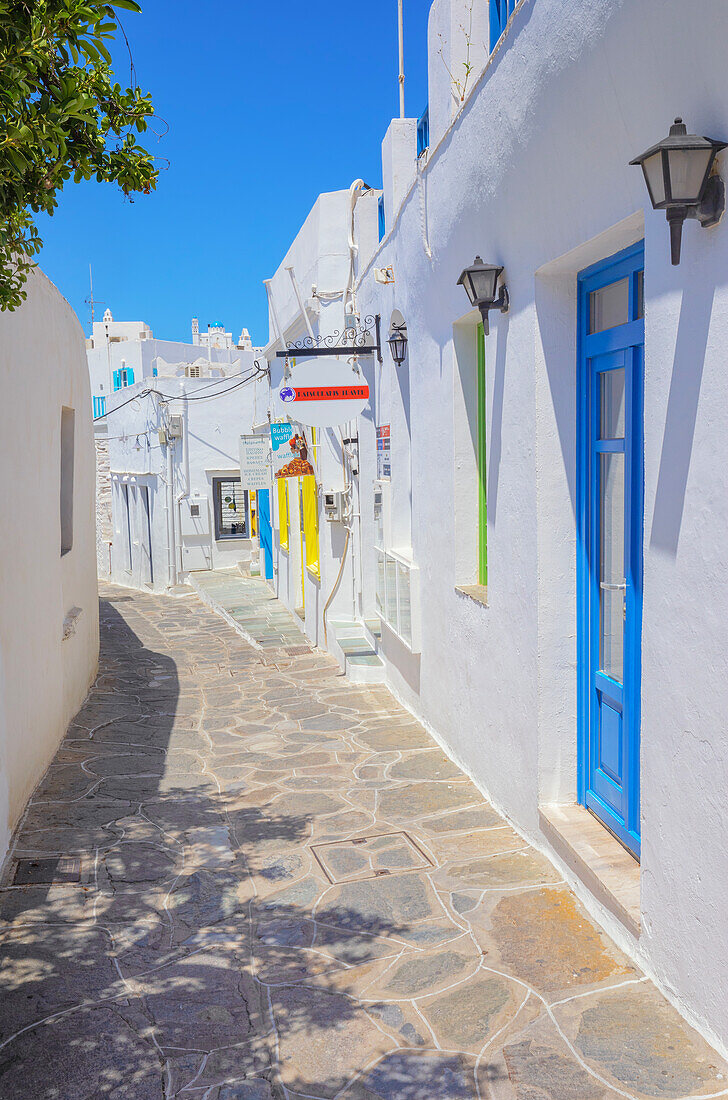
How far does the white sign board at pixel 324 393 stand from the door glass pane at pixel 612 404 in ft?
16.2

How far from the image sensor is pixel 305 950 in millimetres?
3932

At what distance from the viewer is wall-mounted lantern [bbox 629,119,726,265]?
273 cm

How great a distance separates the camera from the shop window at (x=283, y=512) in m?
15.0

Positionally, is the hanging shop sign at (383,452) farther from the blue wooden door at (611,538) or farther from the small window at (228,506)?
the small window at (228,506)

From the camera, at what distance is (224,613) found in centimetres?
1537

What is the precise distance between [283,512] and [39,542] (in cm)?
877

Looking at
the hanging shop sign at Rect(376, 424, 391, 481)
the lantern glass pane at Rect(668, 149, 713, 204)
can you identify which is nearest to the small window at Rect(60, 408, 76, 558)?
the hanging shop sign at Rect(376, 424, 391, 481)

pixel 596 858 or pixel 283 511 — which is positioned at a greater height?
pixel 283 511

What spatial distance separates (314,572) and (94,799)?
6.68 meters

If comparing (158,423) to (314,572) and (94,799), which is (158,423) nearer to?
(314,572)

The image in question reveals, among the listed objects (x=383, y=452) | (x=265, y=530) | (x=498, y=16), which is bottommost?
(x=265, y=530)

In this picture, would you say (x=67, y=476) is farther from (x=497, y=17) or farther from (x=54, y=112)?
(x=54, y=112)

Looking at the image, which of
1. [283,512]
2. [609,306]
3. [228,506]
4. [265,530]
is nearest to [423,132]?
[609,306]

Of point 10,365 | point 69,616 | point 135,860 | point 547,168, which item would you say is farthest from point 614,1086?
point 69,616
